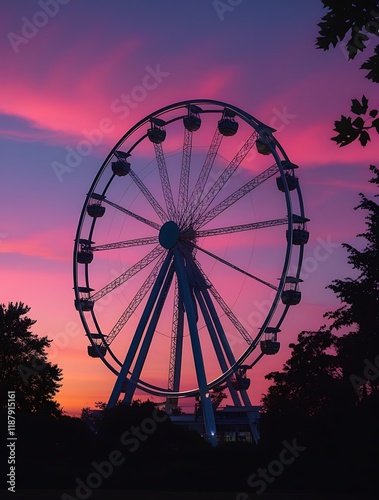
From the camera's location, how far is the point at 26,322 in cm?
5456

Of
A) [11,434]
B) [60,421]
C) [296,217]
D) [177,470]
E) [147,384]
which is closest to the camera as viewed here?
[177,470]

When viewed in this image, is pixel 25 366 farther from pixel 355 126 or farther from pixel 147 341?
pixel 355 126

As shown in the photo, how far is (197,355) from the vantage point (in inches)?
1725

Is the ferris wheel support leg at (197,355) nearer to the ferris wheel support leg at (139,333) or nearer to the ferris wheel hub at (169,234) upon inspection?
the ferris wheel hub at (169,234)

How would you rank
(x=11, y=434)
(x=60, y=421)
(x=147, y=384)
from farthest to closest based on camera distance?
(x=147, y=384) < (x=60, y=421) < (x=11, y=434)

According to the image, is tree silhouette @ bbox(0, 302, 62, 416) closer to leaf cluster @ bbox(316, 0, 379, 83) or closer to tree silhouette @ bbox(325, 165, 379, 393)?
tree silhouette @ bbox(325, 165, 379, 393)

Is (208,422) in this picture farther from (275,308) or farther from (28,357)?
(28,357)

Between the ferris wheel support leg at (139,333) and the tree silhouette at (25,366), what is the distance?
5424mm

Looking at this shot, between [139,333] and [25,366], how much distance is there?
359 inches

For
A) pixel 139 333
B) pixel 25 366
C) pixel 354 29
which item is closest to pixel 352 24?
pixel 354 29

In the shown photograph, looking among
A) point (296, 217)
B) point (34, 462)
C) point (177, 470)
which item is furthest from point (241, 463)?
point (296, 217)

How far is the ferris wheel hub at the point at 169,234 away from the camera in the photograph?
44969mm

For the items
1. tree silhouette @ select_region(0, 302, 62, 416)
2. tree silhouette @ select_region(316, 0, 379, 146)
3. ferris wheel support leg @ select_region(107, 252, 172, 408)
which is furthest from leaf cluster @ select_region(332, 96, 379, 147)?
tree silhouette @ select_region(0, 302, 62, 416)

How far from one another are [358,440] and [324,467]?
92.1 inches
